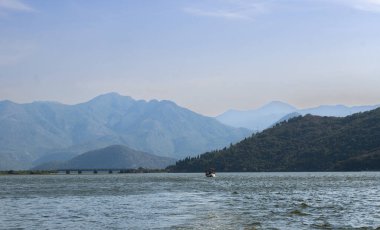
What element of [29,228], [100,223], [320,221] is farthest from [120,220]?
[320,221]

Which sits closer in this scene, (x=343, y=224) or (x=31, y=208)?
(x=343, y=224)

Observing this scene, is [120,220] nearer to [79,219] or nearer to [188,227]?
[79,219]

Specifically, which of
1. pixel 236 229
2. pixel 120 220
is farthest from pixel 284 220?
pixel 120 220

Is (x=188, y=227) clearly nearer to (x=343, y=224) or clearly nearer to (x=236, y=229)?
(x=236, y=229)

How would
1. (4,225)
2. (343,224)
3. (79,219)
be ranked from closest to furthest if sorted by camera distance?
(343,224) → (4,225) → (79,219)

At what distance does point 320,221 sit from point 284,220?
4166 millimetres

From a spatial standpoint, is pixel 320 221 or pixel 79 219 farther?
pixel 79 219

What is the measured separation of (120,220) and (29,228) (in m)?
11.5

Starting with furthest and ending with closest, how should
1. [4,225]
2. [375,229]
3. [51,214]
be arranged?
[51,214], [4,225], [375,229]

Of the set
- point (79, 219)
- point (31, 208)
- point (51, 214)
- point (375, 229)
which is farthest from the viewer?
point (31, 208)

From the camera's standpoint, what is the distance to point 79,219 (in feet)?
239

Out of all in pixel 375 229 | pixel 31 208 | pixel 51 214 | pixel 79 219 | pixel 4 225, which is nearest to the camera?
pixel 375 229

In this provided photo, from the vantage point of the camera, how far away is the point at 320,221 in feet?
215

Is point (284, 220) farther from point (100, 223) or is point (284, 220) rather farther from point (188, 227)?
point (100, 223)
